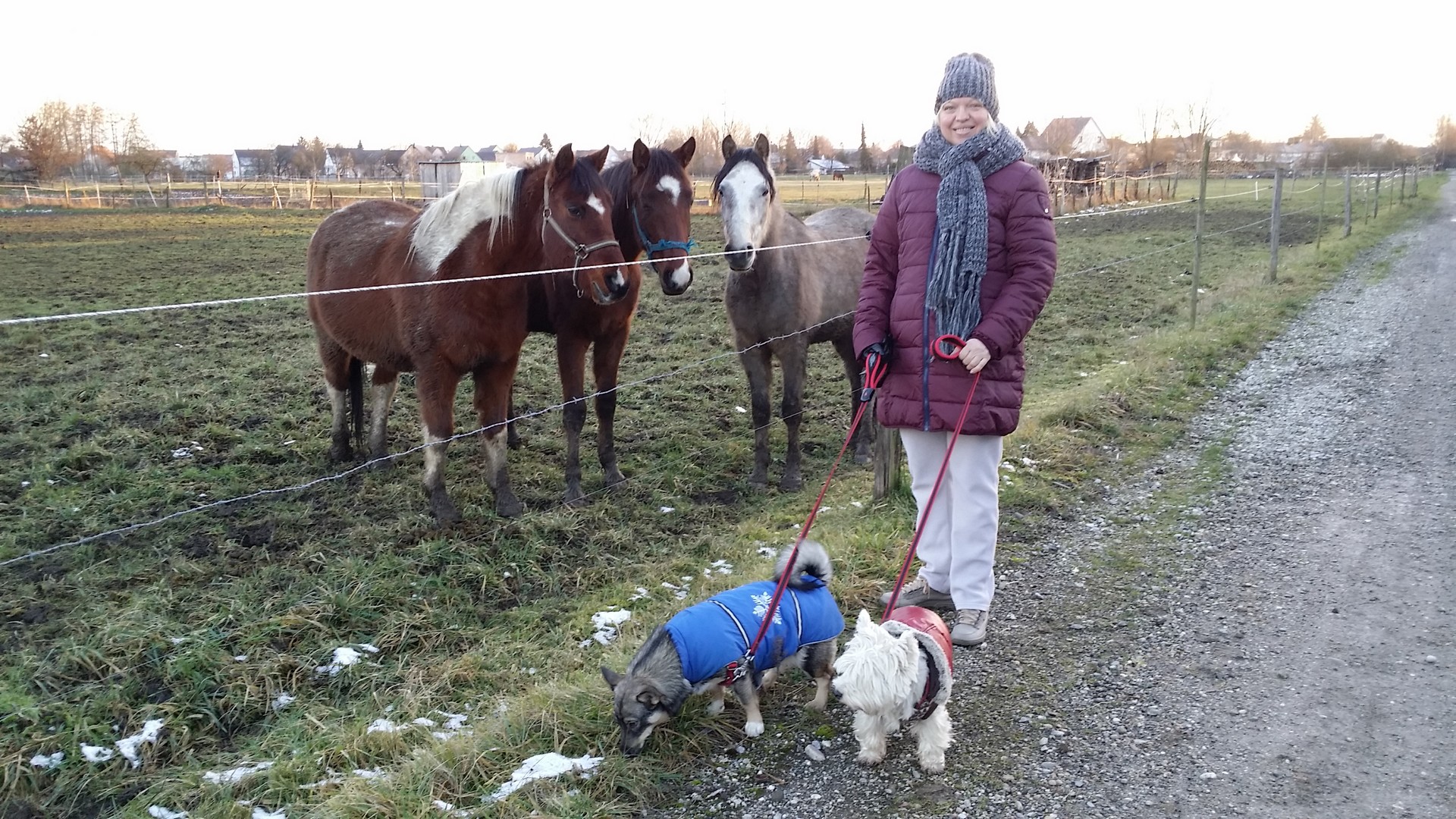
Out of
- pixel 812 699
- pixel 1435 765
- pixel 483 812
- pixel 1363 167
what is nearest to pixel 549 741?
pixel 483 812

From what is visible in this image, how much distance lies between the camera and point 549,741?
2824mm

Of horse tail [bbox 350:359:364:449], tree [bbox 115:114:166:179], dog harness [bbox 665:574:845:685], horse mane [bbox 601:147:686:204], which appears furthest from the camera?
tree [bbox 115:114:166:179]

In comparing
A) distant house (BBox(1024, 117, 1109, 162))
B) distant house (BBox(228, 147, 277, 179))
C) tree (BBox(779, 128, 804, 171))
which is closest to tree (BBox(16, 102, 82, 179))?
distant house (BBox(228, 147, 277, 179))

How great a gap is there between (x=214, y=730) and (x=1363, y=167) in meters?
55.1

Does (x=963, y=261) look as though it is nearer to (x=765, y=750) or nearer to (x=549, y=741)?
(x=765, y=750)

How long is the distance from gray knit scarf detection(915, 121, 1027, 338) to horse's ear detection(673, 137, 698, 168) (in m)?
3.00

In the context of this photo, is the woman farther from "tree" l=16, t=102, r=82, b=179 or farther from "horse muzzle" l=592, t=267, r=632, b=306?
"tree" l=16, t=102, r=82, b=179

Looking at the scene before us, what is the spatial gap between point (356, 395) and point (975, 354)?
4692mm

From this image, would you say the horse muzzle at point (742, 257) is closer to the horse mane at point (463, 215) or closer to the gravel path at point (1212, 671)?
the horse mane at point (463, 215)

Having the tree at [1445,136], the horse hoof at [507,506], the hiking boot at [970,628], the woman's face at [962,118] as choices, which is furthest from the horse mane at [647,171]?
the tree at [1445,136]

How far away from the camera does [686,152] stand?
5816 millimetres

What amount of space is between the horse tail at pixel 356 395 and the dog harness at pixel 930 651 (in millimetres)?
4630

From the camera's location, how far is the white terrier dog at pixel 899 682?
A: 2439mm

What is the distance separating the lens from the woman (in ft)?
9.66
